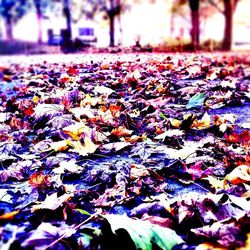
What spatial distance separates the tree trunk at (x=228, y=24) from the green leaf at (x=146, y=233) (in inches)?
532

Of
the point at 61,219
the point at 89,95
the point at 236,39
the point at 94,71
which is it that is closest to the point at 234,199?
the point at 61,219

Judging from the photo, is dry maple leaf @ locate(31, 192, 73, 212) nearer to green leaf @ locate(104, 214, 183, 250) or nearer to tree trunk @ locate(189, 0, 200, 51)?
green leaf @ locate(104, 214, 183, 250)

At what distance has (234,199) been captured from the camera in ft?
4.09

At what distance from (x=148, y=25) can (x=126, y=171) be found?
13668 millimetres

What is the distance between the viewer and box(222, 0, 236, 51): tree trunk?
45.0ft

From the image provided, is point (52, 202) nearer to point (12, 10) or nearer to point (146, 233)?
point (146, 233)

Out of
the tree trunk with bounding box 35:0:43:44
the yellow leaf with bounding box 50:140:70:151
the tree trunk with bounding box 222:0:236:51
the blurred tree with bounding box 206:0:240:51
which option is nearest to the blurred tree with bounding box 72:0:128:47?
the tree trunk with bounding box 35:0:43:44

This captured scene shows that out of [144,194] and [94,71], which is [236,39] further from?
[144,194]

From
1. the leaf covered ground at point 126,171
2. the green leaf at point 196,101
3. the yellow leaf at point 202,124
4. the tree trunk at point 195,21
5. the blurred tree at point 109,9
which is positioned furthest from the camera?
the tree trunk at point 195,21

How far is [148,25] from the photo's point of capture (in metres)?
14.4

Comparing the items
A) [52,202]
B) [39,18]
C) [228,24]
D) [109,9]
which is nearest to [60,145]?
[52,202]

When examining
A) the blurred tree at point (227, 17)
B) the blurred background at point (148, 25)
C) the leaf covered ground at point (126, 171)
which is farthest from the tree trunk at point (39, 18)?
the leaf covered ground at point (126, 171)

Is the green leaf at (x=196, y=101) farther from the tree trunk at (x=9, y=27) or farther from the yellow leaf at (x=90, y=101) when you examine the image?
the tree trunk at (x=9, y=27)

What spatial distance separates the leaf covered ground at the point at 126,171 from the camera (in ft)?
3.43
